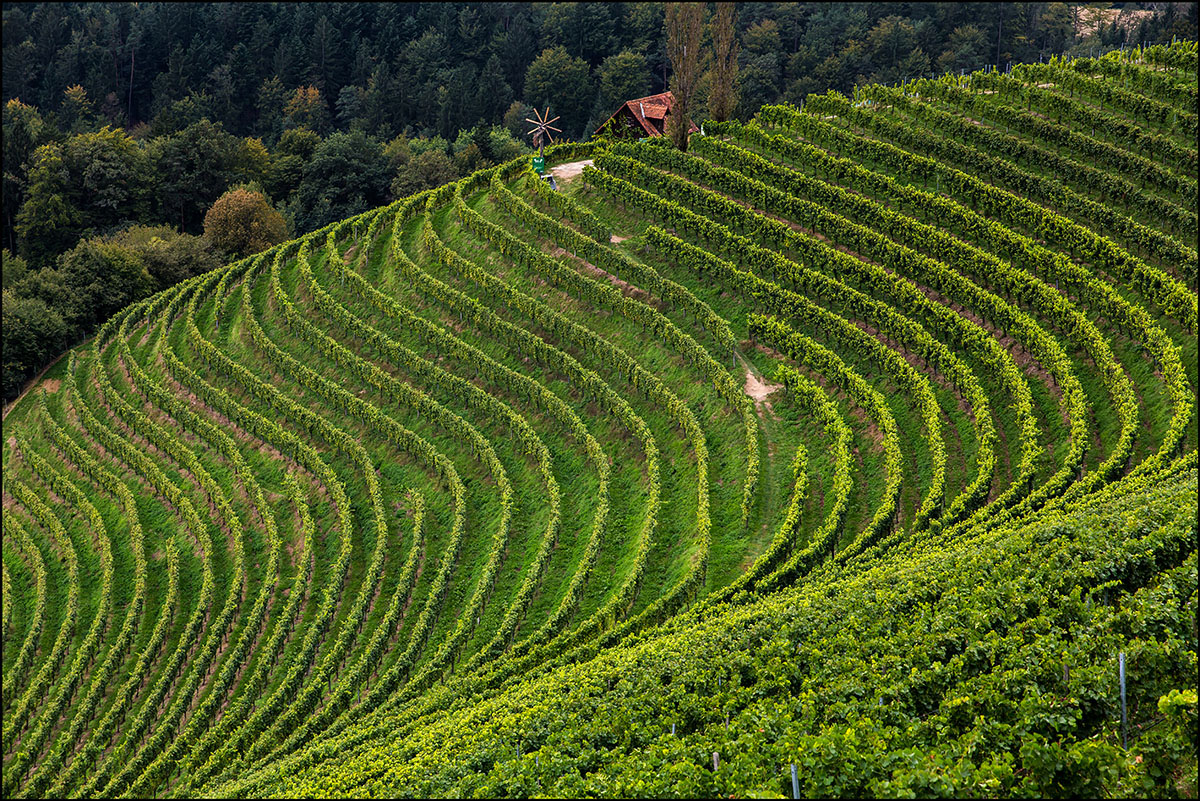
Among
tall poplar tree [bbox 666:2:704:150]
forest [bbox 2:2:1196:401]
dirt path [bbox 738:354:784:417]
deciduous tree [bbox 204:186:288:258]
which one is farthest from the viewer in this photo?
forest [bbox 2:2:1196:401]

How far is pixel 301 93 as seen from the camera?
135 m

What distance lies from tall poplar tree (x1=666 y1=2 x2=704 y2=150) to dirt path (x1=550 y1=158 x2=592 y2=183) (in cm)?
647

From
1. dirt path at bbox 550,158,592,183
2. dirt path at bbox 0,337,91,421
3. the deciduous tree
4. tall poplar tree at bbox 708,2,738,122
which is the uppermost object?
tall poplar tree at bbox 708,2,738,122

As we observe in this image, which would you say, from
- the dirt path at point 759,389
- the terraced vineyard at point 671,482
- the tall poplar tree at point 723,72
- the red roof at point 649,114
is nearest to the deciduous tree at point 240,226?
the terraced vineyard at point 671,482

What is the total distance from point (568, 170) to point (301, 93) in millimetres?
78893

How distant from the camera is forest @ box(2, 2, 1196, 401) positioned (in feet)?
265

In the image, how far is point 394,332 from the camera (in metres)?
56.8

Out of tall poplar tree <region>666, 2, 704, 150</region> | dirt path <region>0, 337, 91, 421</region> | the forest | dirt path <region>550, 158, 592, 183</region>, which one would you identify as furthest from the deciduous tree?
tall poplar tree <region>666, 2, 704, 150</region>

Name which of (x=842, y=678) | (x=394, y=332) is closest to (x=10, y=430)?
(x=394, y=332)

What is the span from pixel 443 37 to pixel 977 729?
137582 mm

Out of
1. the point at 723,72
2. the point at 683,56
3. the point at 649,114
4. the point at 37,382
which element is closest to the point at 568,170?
the point at 683,56

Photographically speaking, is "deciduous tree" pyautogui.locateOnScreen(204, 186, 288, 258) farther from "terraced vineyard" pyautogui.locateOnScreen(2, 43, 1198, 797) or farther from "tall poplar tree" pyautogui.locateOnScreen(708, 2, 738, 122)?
"tall poplar tree" pyautogui.locateOnScreen(708, 2, 738, 122)

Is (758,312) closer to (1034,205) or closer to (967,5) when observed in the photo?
(1034,205)

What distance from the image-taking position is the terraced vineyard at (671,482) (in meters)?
23.7
